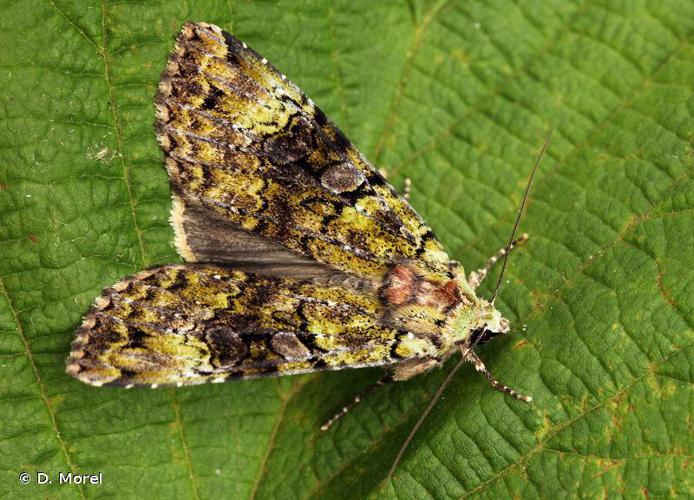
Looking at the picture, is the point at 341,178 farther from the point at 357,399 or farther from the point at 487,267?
the point at 357,399

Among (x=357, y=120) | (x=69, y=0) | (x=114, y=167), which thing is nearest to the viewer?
(x=69, y=0)

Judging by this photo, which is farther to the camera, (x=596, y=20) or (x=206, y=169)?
(x=596, y=20)

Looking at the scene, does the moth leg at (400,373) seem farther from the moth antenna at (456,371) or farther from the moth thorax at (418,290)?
the moth thorax at (418,290)

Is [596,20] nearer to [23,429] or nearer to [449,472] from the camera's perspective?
[449,472]

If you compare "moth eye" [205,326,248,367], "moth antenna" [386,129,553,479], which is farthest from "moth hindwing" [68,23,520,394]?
"moth antenna" [386,129,553,479]

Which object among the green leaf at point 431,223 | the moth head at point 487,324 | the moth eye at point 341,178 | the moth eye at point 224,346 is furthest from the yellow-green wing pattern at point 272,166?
the moth eye at point 224,346

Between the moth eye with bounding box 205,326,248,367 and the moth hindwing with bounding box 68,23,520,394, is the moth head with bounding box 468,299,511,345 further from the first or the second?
the moth eye with bounding box 205,326,248,367

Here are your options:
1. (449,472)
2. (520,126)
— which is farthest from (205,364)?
(520,126)

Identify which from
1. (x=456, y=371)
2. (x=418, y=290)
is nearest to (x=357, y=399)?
(x=456, y=371)
